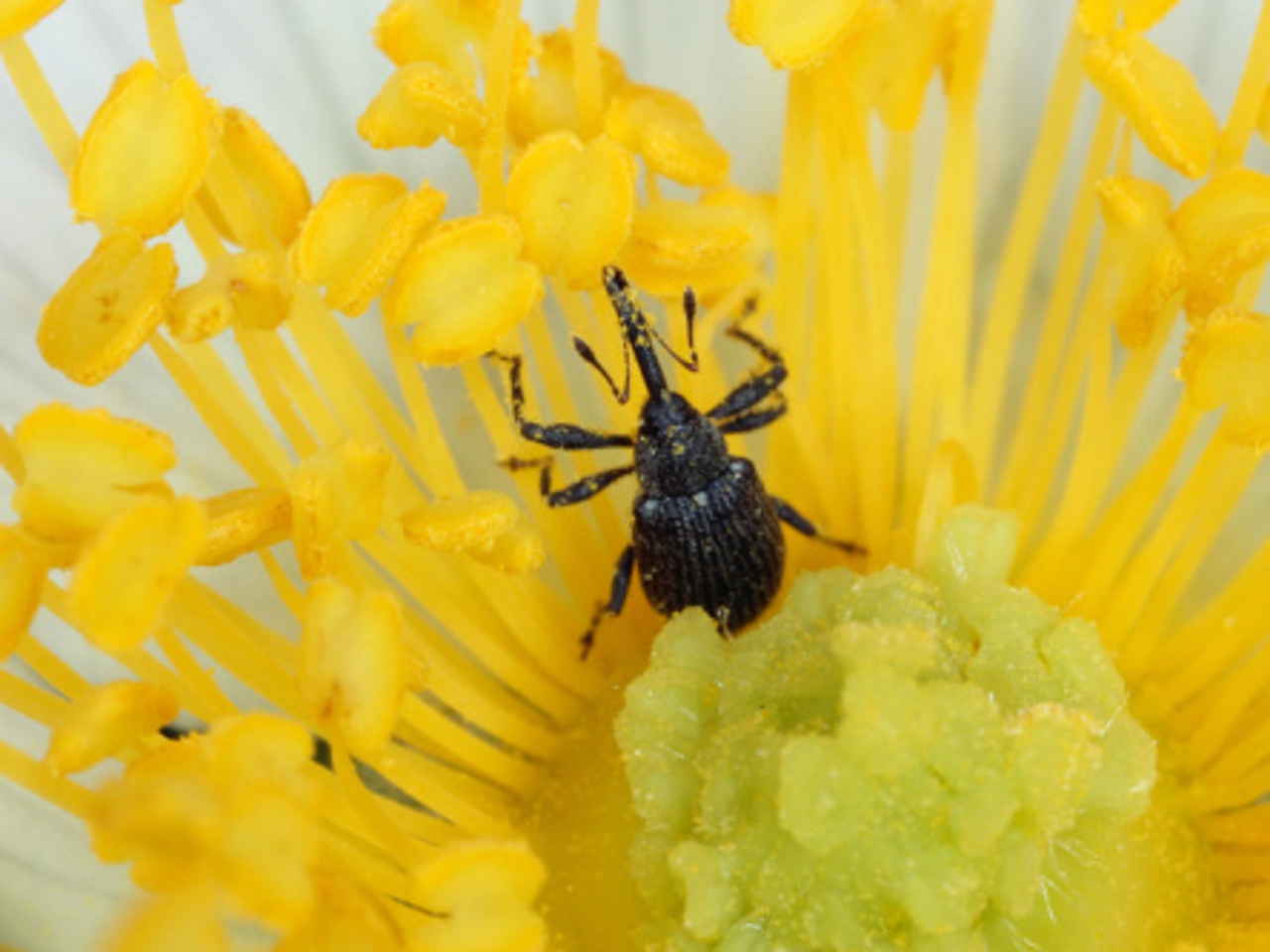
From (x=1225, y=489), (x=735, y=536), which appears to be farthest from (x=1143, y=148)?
(x=735, y=536)

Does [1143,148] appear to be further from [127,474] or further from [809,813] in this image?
[127,474]

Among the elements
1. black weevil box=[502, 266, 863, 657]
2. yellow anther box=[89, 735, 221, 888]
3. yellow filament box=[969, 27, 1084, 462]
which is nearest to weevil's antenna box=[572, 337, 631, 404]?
black weevil box=[502, 266, 863, 657]

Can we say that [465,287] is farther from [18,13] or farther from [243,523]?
[18,13]

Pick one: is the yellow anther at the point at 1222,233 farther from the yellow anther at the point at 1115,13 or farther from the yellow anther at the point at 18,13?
the yellow anther at the point at 18,13

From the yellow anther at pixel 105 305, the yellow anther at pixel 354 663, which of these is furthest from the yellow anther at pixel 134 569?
the yellow anther at pixel 105 305

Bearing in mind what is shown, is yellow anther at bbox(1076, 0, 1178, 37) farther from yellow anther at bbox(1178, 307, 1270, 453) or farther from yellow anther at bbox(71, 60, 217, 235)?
yellow anther at bbox(71, 60, 217, 235)

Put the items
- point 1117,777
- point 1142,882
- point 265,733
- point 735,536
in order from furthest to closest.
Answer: point 735,536
point 1142,882
point 1117,777
point 265,733
